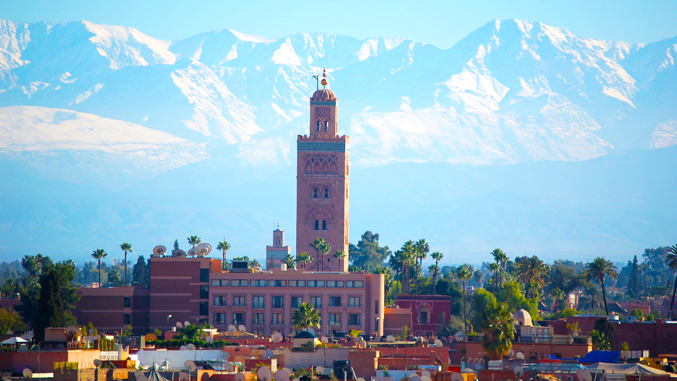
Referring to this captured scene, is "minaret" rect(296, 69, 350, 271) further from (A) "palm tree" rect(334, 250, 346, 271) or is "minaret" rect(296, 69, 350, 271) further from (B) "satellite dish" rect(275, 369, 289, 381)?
(B) "satellite dish" rect(275, 369, 289, 381)

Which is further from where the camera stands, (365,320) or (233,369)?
(365,320)

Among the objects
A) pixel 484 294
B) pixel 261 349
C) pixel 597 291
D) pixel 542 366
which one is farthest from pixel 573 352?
pixel 597 291

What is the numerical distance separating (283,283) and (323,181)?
32.5 m

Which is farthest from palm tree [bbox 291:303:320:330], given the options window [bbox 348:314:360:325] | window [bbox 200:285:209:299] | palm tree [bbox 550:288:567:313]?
palm tree [bbox 550:288:567:313]

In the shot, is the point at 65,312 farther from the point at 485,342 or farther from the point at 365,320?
the point at 485,342

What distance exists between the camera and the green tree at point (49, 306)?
10125 centimetres

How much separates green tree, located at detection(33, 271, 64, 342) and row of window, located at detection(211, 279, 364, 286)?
2546 cm

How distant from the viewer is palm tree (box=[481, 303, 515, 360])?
8194 centimetres

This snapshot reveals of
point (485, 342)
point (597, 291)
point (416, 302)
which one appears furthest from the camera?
point (597, 291)

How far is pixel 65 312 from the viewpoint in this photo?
116m

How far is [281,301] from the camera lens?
422 feet

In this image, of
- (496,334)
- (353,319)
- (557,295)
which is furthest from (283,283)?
(496,334)

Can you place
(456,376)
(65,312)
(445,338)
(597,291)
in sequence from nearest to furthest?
(456,376) < (65,312) < (445,338) < (597,291)

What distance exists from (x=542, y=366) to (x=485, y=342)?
10279 mm
